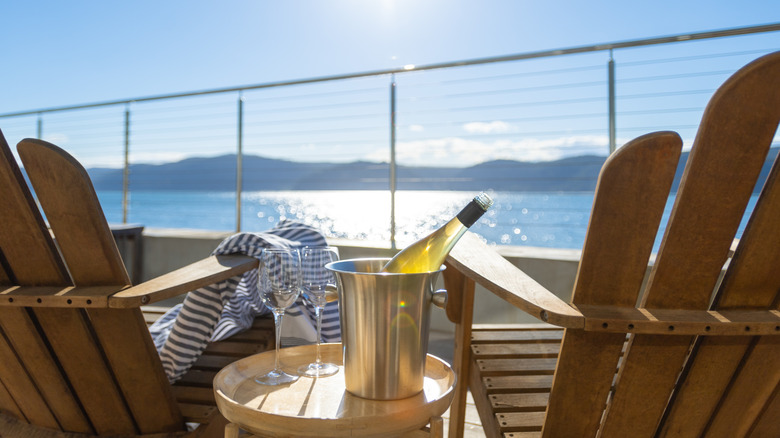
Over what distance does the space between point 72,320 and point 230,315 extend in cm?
67

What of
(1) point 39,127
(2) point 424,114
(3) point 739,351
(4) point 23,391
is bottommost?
(4) point 23,391

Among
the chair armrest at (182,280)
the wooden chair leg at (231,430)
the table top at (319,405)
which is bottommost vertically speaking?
the wooden chair leg at (231,430)

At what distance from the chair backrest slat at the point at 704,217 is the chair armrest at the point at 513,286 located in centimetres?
13

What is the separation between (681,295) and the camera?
2.48ft

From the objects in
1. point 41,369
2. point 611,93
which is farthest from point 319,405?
point 611,93

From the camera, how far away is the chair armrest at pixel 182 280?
869mm

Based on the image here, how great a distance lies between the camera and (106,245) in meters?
0.92

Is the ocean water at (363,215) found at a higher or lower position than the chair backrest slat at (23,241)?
lower

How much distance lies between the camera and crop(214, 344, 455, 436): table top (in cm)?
72

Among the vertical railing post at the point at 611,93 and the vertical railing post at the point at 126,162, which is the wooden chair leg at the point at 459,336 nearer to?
the vertical railing post at the point at 611,93

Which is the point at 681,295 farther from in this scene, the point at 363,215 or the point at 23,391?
the point at 363,215

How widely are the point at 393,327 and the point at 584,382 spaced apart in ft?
1.02

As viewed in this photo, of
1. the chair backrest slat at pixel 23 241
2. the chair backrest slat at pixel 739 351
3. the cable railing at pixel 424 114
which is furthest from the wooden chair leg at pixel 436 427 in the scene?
the cable railing at pixel 424 114

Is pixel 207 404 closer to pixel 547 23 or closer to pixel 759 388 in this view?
pixel 759 388
